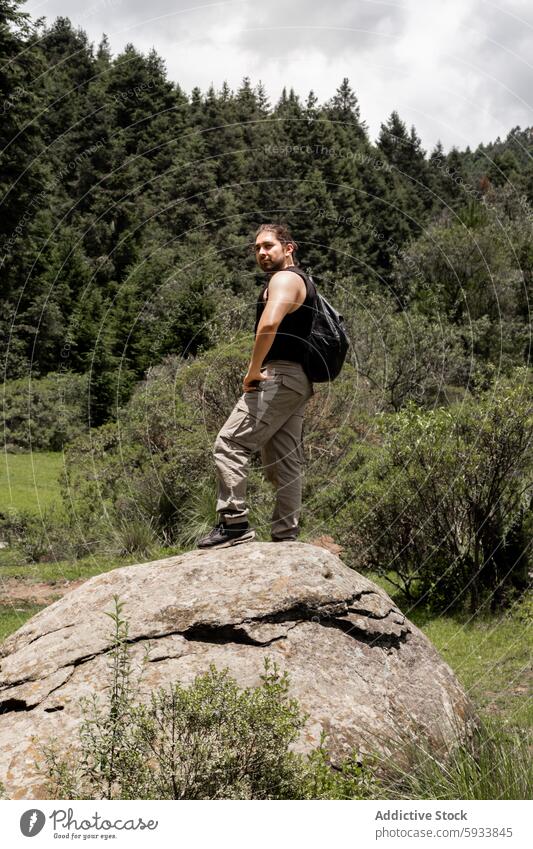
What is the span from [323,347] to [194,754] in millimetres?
2756

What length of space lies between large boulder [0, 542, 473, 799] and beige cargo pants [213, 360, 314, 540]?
39 centimetres

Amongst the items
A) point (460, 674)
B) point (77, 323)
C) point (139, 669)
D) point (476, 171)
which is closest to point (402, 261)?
point (77, 323)

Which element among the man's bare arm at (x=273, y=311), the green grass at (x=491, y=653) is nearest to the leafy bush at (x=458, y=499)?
the green grass at (x=491, y=653)

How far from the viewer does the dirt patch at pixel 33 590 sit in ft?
41.5

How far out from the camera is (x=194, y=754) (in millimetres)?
4211

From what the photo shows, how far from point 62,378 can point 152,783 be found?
26403 millimetres

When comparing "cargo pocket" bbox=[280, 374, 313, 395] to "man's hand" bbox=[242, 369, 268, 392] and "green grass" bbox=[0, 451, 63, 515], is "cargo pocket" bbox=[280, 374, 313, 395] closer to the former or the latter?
"man's hand" bbox=[242, 369, 268, 392]

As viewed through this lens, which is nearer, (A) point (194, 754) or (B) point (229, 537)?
(A) point (194, 754)

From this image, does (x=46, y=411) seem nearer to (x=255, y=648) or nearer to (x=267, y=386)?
(x=267, y=386)

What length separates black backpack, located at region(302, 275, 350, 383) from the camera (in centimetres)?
581

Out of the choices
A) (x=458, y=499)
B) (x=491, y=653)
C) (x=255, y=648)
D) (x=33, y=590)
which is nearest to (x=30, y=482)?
(x=33, y=590)

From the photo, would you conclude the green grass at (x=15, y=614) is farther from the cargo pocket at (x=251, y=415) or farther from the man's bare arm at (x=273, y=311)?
the man's bare arm at (x=273, y=311)

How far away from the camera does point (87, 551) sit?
1592 centimetres

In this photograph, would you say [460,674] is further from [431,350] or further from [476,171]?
[476,171]
